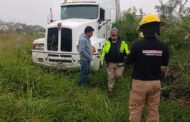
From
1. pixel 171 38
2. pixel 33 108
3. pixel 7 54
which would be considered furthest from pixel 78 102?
pixel 7 54

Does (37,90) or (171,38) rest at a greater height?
(171,38)

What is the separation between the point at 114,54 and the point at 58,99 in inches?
84.4

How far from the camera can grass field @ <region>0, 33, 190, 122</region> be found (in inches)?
268

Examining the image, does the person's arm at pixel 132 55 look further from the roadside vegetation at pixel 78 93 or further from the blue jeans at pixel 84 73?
the blue jeans at pixel 84 73

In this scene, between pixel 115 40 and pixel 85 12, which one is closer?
pixel 115 40

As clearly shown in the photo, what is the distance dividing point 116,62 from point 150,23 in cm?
345

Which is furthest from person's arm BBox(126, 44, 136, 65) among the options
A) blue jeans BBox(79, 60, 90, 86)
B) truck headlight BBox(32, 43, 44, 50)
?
truck headlight BBox(32, 43, 44, 50)

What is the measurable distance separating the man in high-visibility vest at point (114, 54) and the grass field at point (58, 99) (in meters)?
0.40

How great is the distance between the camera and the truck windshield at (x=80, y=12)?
485 inches

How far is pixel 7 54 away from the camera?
444 inches

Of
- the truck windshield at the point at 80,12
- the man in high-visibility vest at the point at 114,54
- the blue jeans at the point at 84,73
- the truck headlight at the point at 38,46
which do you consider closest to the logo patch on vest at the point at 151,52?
the man in high-visibility vest at the point at 114,54

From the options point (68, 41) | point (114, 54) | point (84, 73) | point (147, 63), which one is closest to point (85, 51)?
point (84, 73)

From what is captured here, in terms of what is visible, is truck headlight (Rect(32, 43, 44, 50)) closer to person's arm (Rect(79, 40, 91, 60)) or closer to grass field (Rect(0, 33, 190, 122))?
grass field (Rect(0, 33, 190, 122))

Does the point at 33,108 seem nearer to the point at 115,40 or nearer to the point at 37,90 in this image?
the point at 37,90
